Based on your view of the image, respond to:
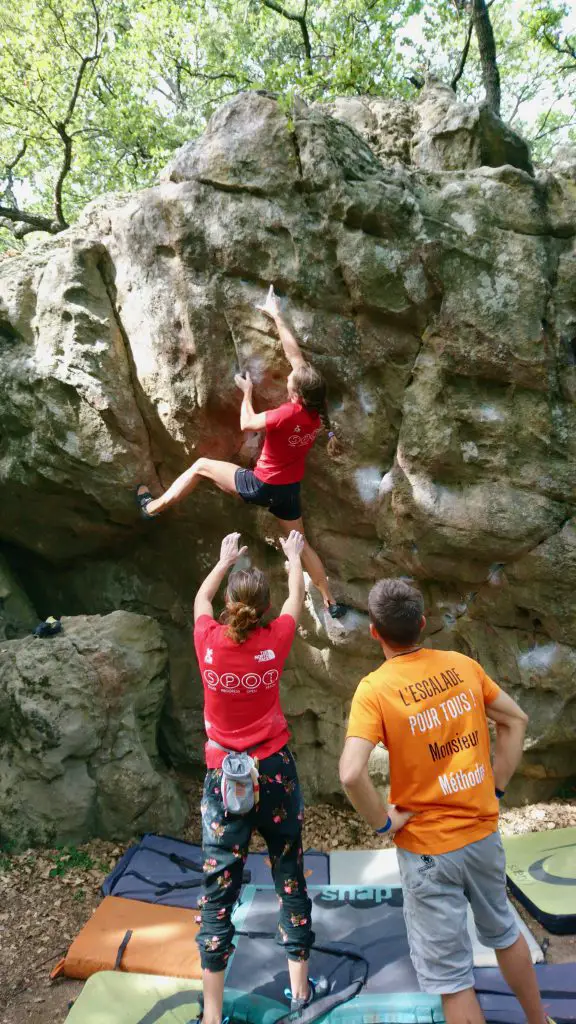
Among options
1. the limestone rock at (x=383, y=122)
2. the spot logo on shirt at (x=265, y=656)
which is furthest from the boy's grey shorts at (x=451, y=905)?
the limestone rock at (x=383, y=122)

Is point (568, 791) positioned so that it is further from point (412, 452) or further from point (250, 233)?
point (250, 233)

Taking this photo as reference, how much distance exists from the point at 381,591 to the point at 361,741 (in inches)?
23.1

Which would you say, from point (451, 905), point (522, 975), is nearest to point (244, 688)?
point (451, 905)

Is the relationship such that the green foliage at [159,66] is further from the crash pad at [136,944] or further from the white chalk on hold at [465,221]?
the crash pad at [136,944]

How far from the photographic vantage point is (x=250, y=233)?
4.84m

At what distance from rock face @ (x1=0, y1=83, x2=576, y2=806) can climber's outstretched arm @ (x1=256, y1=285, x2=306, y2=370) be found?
114 millimetres

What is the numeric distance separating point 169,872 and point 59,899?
834mm

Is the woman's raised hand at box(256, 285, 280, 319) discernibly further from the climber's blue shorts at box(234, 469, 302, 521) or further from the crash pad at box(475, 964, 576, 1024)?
the crash pad at box(475, 964, 576, 1024)

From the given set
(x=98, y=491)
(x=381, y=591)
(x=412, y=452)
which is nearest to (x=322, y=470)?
(x=412, y=452)

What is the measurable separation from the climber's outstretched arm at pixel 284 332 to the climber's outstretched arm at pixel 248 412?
0.38 metres

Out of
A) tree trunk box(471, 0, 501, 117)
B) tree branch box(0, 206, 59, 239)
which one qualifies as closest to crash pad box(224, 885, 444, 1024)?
tree trunk box(471, 0, 501, 117)

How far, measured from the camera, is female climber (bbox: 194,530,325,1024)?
10.2ft

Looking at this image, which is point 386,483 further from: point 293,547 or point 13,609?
point 13,609

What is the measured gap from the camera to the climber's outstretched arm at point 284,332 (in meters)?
4.67
